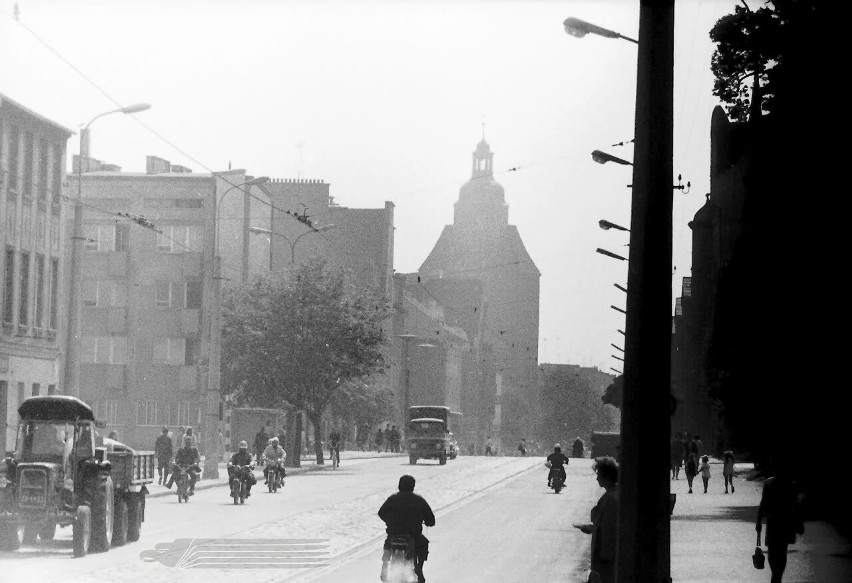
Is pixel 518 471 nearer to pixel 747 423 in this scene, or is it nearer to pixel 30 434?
pixel 747 423

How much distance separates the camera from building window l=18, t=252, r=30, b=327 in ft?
176

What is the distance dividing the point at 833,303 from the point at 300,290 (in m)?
39.5

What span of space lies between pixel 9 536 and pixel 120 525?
82.8 inches

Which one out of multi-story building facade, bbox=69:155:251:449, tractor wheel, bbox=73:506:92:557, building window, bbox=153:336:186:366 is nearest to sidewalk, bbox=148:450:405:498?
multi-story building facade, bbox=69:155:251:449

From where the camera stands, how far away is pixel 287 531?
29297mm

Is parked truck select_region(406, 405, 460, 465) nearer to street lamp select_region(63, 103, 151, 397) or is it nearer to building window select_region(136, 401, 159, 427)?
building window select_region(136, 401, 159, 427)

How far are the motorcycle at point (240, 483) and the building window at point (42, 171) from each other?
64.1 ft

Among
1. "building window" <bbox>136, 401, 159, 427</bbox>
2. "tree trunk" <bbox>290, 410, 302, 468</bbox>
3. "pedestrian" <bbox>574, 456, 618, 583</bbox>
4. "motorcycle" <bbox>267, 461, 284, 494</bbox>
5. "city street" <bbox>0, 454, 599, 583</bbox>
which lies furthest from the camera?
"building window" <bbox>136, 401, 159, 427</bbox>

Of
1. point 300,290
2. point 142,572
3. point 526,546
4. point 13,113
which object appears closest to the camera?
point 142,572

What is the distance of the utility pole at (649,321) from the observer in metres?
8.93

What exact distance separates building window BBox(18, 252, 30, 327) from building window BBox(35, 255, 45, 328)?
0.98 m

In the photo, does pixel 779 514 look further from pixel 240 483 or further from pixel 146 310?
pixel 146 310

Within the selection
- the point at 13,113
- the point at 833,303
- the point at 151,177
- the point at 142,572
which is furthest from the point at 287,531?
the point at 151,177

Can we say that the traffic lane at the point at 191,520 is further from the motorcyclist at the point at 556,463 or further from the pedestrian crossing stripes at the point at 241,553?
the motorcyclist at the point at 556,463
